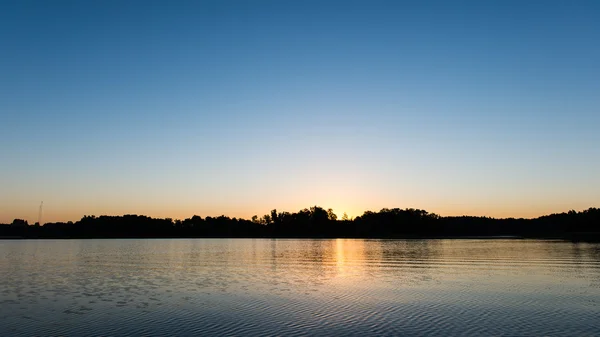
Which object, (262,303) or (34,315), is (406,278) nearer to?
(262,303)

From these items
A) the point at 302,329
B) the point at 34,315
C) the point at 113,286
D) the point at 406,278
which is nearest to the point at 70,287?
the point at 113,286

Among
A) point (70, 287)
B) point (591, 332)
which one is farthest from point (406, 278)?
point (70, 287)

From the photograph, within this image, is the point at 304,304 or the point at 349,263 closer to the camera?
the point at 304,304

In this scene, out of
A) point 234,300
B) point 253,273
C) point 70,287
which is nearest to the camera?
point 234,300

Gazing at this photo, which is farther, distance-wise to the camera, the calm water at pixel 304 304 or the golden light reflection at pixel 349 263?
the golden light reflection at pixel 349 263

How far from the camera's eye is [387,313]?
29562mm

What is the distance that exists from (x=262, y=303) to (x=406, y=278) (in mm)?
21382

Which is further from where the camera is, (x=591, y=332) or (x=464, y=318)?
(x=464, y=318)

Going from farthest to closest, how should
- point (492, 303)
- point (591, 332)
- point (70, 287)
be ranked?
point (70, 287) → point (492, 303) → point (591, 332)

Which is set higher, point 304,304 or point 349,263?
point 349,263

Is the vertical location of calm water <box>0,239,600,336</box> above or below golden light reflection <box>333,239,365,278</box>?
below

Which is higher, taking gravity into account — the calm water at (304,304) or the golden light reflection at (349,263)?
the golden light reflection at (349,263)

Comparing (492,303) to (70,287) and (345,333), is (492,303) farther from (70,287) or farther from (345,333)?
(70,287)

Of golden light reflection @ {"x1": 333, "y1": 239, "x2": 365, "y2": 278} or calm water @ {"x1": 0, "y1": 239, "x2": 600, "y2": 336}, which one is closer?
calm water @ {"x1": 0, "y1": 239, "x2": 600, "y2": 336}
